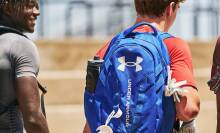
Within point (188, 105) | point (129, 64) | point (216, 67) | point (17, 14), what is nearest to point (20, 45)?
point (17, 14)

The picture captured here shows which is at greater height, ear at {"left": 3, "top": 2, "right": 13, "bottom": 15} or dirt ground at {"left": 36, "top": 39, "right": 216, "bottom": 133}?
ear at {"left": 3, "top": 2, "right": 13, "bottom": 15}

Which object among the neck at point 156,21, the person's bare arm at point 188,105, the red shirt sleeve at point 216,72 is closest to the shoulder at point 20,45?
the neck at point 156,21

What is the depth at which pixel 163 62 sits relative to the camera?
3611mm

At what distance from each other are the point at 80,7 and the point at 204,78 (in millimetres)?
2858

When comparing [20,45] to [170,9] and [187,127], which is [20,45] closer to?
[170,9]

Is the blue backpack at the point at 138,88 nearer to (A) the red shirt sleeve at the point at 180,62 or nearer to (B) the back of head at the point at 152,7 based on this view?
(A) the red shirt sleeve at the point at 180,62

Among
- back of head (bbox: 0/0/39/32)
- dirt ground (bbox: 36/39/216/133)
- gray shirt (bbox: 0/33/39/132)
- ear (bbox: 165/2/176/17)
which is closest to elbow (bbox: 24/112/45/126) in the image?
gray shirt (bbox: 0/33/39/132)

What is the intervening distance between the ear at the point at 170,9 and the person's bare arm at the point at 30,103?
0.73m

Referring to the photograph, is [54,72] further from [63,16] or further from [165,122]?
[165,122]

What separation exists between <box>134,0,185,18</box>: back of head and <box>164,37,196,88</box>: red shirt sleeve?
18 centimetres

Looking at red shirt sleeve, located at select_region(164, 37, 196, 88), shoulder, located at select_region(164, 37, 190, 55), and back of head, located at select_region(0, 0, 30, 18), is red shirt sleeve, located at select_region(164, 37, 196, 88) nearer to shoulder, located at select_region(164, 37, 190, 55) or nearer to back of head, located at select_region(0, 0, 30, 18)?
shoulder, located at select_region(164, 37, 190, 55)

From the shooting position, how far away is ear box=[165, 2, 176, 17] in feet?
12.4

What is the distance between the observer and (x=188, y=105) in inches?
A: 140

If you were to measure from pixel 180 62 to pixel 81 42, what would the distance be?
7.36 meters
